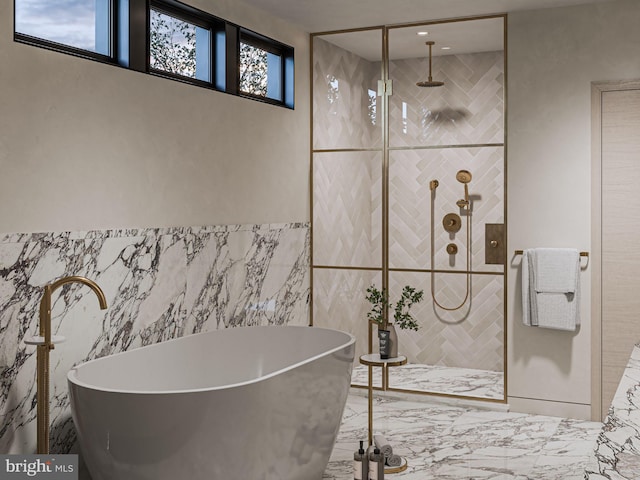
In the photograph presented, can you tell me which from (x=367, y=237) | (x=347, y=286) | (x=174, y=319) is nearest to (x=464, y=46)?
→ (x=367, y=237)

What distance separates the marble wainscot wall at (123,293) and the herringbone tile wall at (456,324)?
1000 mm

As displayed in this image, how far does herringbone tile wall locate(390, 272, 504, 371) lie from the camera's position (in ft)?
17.3

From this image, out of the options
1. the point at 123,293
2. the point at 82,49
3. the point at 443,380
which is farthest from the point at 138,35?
the point at 443,380

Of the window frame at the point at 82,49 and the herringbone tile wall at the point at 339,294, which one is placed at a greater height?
the window frame at the point at 82,49

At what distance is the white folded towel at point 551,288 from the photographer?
4637 millimetres

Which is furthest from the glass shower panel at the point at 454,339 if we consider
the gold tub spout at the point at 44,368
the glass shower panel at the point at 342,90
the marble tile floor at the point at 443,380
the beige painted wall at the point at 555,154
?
the gold tub spout at the point at 44,368

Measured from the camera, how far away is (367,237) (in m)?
5.61

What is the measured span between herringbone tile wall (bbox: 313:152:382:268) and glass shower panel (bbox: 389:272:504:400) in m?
0.34

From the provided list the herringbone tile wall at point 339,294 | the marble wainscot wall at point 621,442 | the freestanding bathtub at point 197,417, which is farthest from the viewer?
the herringbone tile wall at point 339,294

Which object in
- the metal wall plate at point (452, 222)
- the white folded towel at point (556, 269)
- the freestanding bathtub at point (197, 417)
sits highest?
the metal wall plate at point (452, 222)

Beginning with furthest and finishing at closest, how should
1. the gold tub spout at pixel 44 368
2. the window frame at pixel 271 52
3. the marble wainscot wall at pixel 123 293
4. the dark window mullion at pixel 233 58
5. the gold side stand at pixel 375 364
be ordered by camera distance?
the window frame at pixel 271 52 → the dark window mullion at pixel 233 58 → the gold side stand at pixel 375 364 → the marble wainscot wall at pixel 123 293 → the gold tub spout at pixel 44 368

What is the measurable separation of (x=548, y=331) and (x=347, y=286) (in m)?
1.52

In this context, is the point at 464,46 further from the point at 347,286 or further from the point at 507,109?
the point at 347,286

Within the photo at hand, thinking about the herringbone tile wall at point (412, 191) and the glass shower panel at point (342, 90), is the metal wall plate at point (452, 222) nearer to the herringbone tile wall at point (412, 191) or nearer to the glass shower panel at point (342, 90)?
the herringbone tile wall at point (412, 191)
